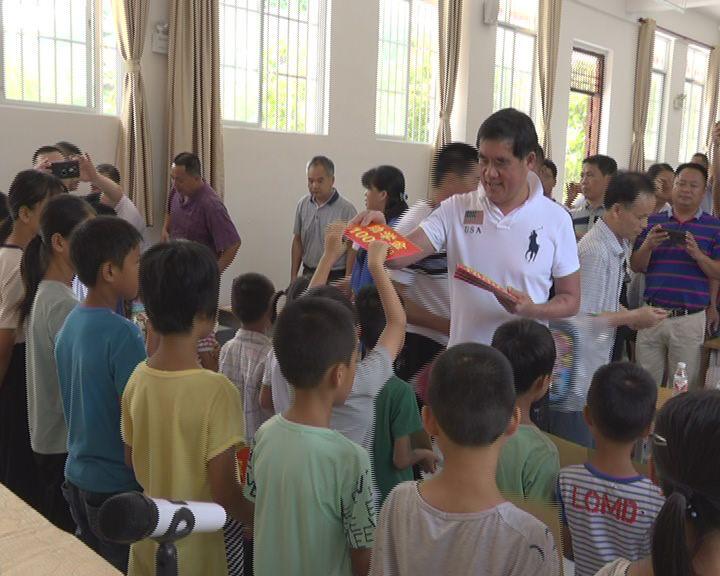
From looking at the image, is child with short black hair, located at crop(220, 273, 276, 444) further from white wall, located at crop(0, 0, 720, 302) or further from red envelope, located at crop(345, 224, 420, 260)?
white wall, located at crop(0, 0, 720, 302)

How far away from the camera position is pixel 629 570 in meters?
0.93

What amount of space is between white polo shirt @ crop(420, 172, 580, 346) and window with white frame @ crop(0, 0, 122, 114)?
3.86m

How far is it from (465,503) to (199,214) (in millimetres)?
3731

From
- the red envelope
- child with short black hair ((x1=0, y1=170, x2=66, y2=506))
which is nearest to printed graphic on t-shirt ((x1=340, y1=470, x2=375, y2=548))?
the red envelope

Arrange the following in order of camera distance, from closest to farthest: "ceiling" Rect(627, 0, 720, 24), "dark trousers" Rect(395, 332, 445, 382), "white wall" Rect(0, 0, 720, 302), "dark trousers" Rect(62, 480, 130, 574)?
"dark trousers" Rect(62, 480, 130, 574)
"dark trousers" Rect(395, 332, 445, 382)
"white wall" Rect(0, 0, 720, 302)
"ceiling" Rect(627, 0, 720, 24)

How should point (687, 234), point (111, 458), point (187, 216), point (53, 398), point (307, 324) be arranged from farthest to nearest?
point (187, 216), point (687, 234), point (53, 398), point (111, 458), point (307, 324)

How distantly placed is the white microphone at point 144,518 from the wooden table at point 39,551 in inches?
16.0

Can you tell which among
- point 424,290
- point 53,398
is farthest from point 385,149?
point 53,398

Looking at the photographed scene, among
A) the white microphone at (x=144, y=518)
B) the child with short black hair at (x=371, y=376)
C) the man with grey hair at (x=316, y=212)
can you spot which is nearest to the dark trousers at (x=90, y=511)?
the child with short black hair at (x=371, y=376)

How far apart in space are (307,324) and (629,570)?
0.68 m

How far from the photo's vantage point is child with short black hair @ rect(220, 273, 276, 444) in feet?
7.04

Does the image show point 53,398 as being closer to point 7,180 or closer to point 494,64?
point 7,180

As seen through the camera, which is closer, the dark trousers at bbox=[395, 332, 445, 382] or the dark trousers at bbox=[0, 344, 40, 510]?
the dark trousers at bbox=[0, 344, 40, 510]

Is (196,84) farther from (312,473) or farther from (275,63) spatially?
(312,473)
